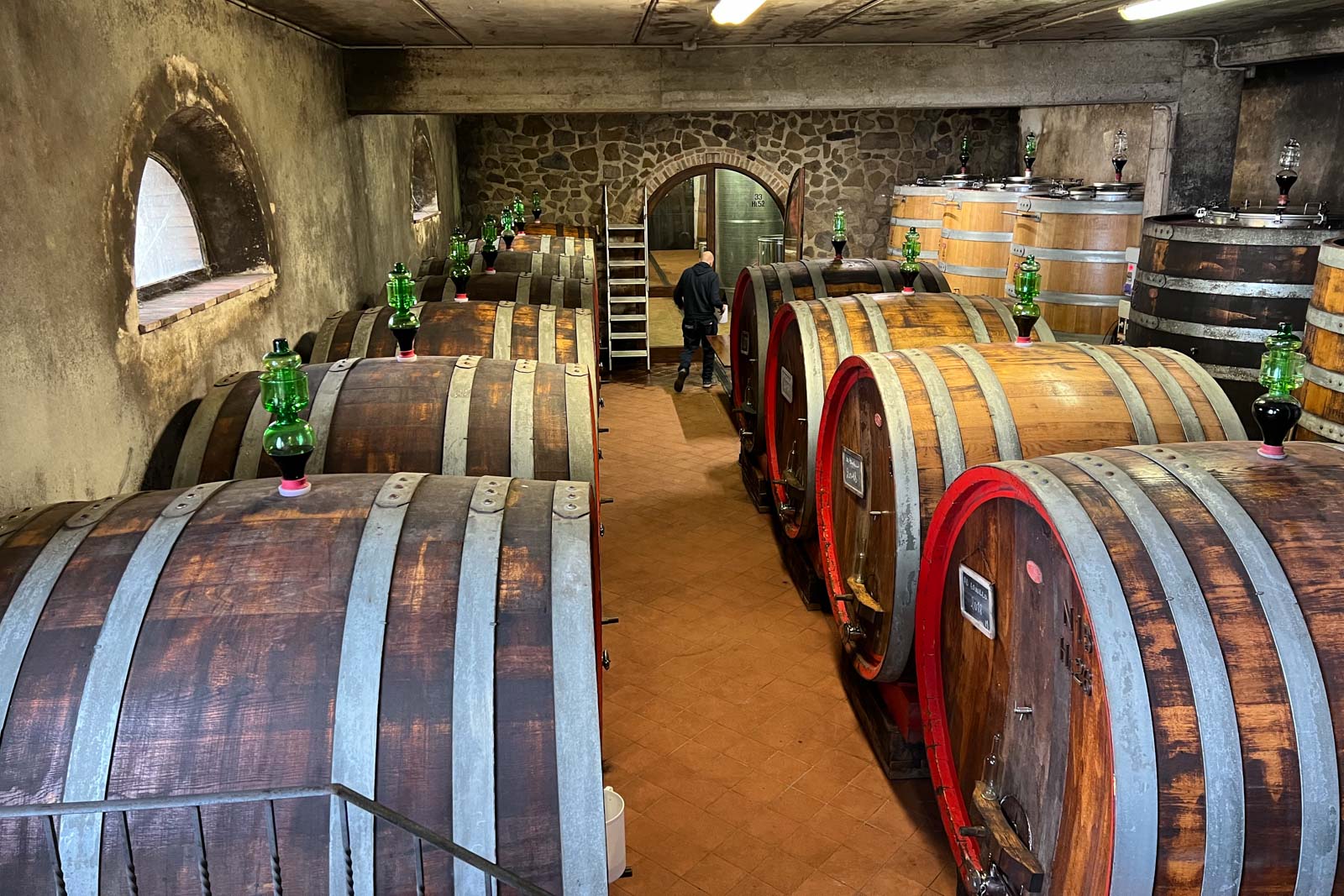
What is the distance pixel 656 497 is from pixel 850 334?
99.0 inches

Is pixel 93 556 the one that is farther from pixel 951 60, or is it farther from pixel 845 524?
pixel 951 60

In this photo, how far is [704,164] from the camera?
11.8 metres

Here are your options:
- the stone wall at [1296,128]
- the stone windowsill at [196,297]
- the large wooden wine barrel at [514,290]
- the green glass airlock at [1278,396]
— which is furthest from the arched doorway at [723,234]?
the green glass airlock at [1278,396]

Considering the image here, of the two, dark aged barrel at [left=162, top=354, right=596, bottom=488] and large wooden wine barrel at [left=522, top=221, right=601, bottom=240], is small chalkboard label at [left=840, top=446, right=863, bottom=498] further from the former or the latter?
large wooden wine barrel at [left=522, top=221, right=601, bottom=240]

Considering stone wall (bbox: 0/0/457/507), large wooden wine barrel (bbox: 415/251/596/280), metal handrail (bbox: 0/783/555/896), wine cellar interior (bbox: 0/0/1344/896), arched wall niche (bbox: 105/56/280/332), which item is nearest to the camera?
metal handrail (bbox: 0/783/555/896)

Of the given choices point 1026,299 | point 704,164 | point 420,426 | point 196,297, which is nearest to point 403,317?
point 420,426

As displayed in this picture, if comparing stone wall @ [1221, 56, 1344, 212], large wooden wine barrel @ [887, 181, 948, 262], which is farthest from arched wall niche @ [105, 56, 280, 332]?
stone wall @ [1221, 56, 1344, 212]

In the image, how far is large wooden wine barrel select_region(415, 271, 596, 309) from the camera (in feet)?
19.3

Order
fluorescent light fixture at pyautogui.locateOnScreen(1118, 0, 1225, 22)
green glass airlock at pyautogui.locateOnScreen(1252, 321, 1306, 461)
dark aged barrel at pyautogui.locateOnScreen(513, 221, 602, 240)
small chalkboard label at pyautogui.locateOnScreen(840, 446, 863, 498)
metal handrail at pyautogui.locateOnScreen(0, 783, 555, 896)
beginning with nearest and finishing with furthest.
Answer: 1. metal handrail at pyautogui.locateOnScreen(0, 783, 555, 896)
2. green glass airlock at pyautogui.locateOnScreen(1252, 321, 1306, 461)
3. small chalkboard label at pyautogui.locateOnScreen(840, 446, 863, 498)
4. fluorescent light fixture at pyautogui.locateOnScreen(1118, 0, 1225, 22)
5. dark aged barrel at pyautogui.locateOnScreen(513, 221, 602, 240)

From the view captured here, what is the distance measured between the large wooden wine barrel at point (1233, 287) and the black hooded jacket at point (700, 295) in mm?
5583

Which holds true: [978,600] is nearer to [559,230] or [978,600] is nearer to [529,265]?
[529,265]

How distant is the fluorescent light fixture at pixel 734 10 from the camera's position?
451 centimetres

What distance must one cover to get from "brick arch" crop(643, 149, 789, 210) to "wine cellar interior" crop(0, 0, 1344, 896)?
168 inches

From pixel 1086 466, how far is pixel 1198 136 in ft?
16.5
